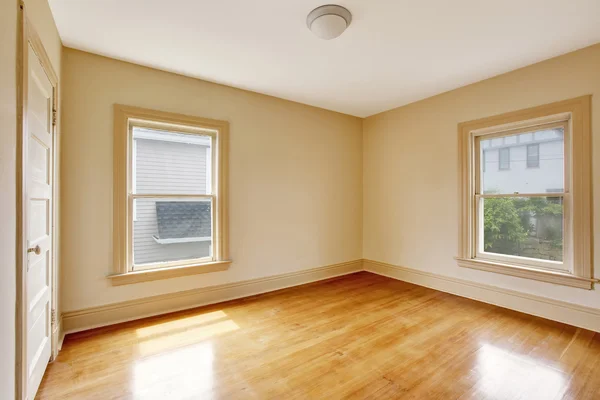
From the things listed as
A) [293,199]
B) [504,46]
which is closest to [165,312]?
[293,199]

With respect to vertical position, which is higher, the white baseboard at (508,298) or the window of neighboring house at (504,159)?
the window of neighboring house at (504,159)

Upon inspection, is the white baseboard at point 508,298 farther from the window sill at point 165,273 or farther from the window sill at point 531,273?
the window sill at point 165,273

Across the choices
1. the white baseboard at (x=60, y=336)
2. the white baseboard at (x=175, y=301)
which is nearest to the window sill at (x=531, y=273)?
the white baseboard at (x=175, y=301)

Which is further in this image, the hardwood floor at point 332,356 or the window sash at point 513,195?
the window sash at point 513,195

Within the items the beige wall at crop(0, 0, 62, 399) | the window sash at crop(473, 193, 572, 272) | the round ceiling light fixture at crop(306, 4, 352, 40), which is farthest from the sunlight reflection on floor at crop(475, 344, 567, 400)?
the round ceiling light fixture at crop(306, 4, 352, 40)

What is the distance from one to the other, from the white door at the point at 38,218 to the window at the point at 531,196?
13.0 feet

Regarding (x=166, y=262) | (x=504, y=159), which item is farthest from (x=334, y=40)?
(x=166, y=262)

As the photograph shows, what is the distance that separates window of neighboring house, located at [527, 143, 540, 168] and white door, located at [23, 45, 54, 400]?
4.18m

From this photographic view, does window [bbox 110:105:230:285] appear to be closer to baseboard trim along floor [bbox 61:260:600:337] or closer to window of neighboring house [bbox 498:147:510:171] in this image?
baseboard trim along floor [bbox 61:260:600:337]

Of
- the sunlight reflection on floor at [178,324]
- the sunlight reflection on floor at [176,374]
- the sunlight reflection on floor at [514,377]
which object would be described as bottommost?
the sunlight reflection on floor at [514,377]

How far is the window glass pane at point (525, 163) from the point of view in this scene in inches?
114

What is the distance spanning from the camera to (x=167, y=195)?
305 centimetres

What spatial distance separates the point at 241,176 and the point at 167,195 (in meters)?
0.87

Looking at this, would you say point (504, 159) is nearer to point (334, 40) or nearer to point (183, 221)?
point (334, 40)
